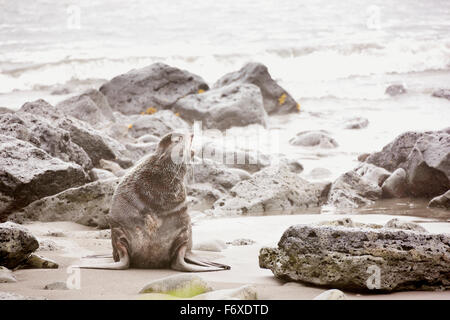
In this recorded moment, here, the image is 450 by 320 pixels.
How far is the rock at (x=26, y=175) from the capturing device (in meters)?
6.20

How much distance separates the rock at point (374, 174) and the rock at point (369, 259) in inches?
179

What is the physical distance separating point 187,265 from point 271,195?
3.16 metres

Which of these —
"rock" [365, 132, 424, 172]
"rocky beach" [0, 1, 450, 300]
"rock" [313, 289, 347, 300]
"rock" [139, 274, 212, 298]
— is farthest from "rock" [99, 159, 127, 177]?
"rock" [313, 289, 347, 300]

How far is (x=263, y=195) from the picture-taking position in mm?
7418

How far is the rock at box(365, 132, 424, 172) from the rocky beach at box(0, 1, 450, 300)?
0.07 feet

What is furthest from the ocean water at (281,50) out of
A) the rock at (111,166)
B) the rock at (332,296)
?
the rock at (332,296)

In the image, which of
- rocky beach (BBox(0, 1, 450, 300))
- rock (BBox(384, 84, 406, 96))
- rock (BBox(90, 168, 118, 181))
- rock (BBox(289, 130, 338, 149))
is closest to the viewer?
rocky beach (BBox(0, 1, 450, 300))

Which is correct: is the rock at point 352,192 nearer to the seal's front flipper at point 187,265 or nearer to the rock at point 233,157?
the rock at point 233,157

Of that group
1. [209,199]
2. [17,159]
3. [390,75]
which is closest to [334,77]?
[390,75]

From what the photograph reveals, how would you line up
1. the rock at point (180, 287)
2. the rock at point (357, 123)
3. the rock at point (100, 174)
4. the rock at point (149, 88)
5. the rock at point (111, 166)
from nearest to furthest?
the rock at point (180, 287) → the rock at point (100, 174) → the rock at point (111, 166) → the rock at point (357, 123) → the rock at point (149, 88)

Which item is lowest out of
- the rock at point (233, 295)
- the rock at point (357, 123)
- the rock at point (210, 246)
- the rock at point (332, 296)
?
the rock at point (210, 246)

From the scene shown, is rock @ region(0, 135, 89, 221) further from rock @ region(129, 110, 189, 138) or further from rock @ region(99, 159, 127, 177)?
rock @ region(129, 110, 189, 138)

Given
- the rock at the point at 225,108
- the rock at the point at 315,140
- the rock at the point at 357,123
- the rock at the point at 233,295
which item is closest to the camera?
the rock at the point at 233,295

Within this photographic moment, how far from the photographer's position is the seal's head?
4.47 m
